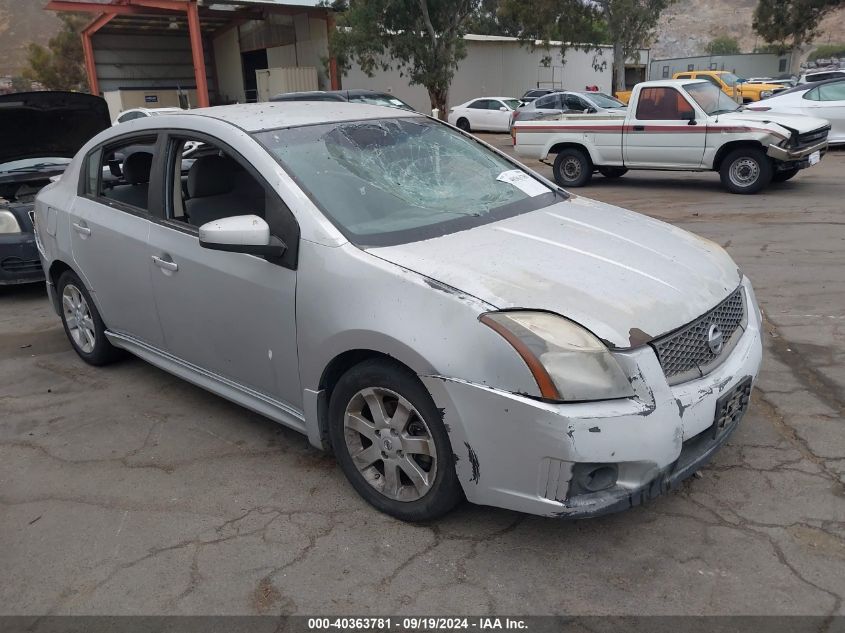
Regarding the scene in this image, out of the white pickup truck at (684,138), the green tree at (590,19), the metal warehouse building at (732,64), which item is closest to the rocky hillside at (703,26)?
the metal warehouse building at (732,64)

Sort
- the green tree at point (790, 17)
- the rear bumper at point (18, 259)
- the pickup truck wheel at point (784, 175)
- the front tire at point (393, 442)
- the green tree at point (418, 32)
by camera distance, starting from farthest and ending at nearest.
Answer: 1. the green tree at point (790, 17)
2. the green tree at point (418, 32)
3. the pickup truck wheel at point (784, 175)
4. the rear bumper at point (18, 259)
5. the front tire at point (393, 442)

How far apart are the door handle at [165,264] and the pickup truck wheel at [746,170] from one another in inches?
369

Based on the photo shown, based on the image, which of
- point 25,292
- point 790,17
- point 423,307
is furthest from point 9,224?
point 790,17

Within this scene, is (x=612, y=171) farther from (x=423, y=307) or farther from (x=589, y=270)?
(x=423, y=307)

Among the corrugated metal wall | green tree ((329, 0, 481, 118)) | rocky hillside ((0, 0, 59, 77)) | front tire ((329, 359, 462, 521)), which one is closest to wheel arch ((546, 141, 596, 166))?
front tire ((329, 359, 462, 521))

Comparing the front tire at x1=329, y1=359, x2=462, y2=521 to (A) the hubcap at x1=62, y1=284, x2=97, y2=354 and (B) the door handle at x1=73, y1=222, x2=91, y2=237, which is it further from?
(A) the hubcap at x1=62, y1=284, x2=97, y2=354

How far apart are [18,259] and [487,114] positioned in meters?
21.6

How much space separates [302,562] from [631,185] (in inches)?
440

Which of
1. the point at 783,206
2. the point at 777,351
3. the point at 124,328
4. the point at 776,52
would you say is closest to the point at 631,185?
the point at 783,206

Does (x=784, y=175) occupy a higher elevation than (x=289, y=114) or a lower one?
lower

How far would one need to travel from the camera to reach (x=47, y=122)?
A: 7430mm

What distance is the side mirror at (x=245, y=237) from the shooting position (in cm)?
309

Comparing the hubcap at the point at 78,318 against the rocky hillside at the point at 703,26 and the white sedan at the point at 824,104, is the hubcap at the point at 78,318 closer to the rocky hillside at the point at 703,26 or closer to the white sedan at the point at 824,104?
the white sedan at the point at 824,104

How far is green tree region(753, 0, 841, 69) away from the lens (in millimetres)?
34906
